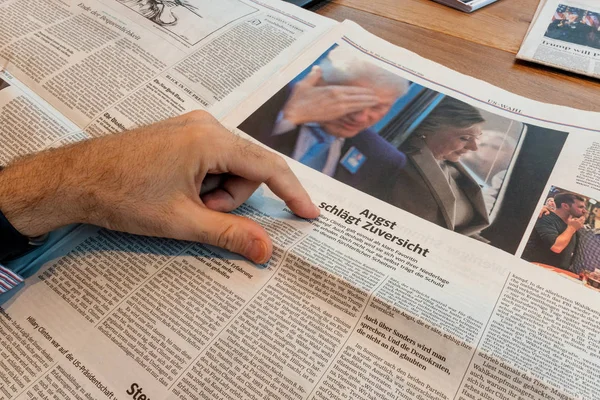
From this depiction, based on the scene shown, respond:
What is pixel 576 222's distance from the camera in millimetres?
446

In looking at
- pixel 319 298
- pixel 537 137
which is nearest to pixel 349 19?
pixel 537 137

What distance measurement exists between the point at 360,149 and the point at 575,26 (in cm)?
41

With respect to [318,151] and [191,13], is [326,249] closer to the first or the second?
[318,151]

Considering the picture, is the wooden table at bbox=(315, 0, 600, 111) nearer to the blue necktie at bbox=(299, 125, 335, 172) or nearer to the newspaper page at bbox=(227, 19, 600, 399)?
the newspaper page at bbox=(227, 19, 600, 399)

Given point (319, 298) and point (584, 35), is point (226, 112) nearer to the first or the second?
point (319, 298)

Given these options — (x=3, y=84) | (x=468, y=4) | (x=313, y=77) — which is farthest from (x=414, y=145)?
(x=3, y=84)

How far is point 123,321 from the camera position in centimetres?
38

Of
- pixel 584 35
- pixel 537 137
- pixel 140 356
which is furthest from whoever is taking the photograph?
pixel 584 35

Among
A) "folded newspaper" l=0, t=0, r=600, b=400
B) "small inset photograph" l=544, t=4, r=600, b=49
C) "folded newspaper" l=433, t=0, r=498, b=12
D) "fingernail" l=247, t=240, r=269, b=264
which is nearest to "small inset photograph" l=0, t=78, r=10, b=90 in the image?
"folded newspaper" l=0, t=0, r=600, b=400

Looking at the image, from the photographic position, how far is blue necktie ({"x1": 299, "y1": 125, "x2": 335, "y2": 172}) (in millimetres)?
507

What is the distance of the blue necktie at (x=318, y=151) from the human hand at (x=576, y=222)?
0.88ft

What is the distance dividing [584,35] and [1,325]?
2.64ft

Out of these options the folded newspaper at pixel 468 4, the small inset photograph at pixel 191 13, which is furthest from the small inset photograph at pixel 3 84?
the folded newspaper at pixel 468 4

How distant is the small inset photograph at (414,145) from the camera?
1.53 ft
